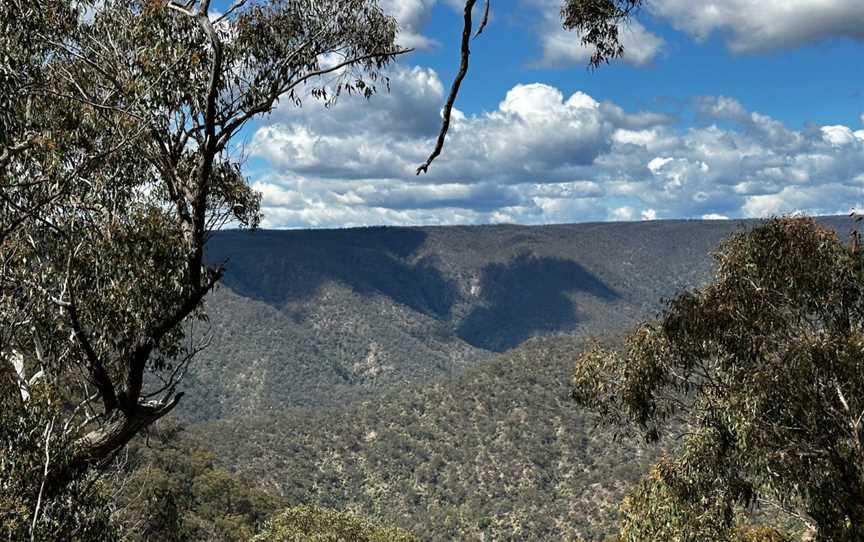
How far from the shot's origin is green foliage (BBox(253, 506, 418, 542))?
2802cm

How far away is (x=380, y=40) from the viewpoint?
10.7 m

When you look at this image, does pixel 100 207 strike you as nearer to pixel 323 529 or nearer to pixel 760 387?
pixel 760 387

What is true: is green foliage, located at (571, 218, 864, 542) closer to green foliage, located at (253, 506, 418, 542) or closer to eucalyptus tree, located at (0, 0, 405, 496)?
eucalyptus tree, located at (0, 0, 405, 496)

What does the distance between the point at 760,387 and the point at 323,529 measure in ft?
76.7

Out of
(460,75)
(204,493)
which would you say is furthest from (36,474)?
(204,493)

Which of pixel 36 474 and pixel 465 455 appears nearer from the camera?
pixel 36 474

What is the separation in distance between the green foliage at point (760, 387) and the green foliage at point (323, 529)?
18193mm

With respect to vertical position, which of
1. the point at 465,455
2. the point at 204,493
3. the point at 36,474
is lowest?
the point at 465,455

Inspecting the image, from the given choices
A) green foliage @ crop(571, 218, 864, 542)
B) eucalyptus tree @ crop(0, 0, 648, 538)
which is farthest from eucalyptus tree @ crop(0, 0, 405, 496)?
green foliage @ crop(571, 218, 864, 542)

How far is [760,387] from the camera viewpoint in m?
9.92

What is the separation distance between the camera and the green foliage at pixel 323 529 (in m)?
28.0

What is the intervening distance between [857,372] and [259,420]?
277ft

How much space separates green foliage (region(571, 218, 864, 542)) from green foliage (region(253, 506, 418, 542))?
18193mm

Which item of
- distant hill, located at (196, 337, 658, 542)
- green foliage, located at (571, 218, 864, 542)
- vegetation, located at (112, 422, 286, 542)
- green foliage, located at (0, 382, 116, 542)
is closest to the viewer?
green foliage, located at (0, 382, 116, 542)
